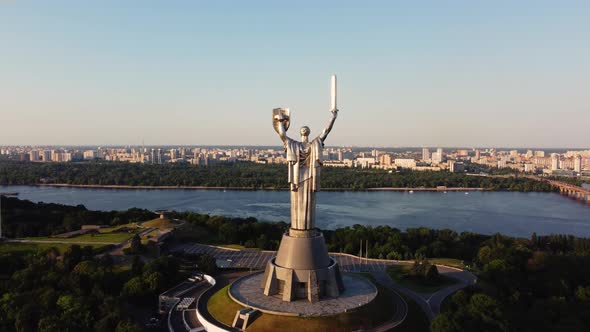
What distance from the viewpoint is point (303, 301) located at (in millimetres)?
10758

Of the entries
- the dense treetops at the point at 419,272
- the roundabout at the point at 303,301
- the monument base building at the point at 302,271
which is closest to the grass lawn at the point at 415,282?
the dense treetops at the point at 419,272

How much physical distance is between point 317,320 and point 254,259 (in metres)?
8.19

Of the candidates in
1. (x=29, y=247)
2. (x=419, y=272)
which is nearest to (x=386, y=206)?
(x=419, y=272)

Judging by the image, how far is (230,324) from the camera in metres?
10.2

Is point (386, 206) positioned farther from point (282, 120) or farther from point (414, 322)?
point (282, 120)

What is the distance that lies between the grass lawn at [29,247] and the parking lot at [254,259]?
435cm

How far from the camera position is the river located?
29875 millimetres

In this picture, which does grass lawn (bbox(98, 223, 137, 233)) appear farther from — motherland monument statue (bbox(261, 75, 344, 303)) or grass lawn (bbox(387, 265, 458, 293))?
A: grass lawn (bbox(387, 265, 458, 293))

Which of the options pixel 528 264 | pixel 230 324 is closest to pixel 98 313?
pixel 230 324

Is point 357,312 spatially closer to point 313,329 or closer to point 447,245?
point 313,329

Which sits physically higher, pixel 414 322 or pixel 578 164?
pixel 578 164

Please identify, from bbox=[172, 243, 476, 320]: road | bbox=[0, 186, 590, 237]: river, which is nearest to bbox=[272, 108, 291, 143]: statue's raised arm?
bbox=[172, 243, 476, 320]: road

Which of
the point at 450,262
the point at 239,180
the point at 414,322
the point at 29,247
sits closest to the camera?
the point at 414,322

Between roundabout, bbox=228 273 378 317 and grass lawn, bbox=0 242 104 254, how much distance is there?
9.59 m
